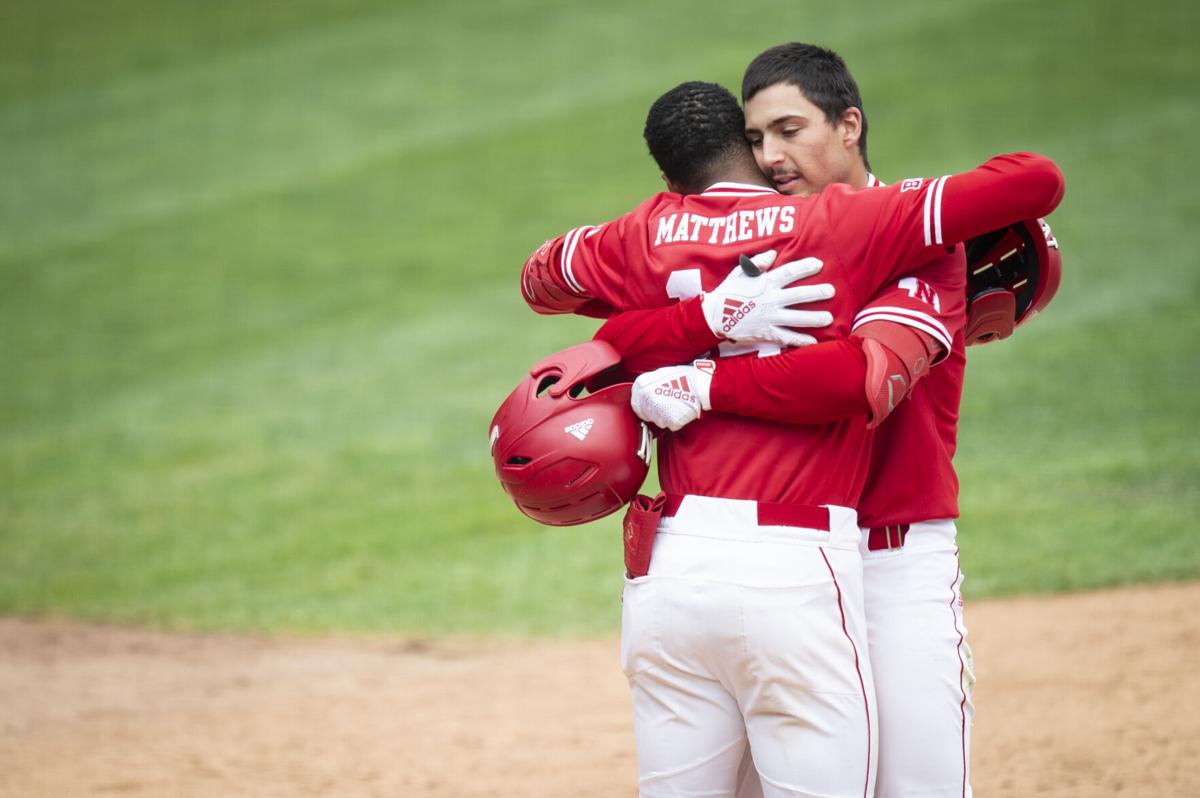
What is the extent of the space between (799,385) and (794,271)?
254 millimetres

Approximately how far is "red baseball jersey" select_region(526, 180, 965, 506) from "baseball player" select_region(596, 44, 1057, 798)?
0.24ft

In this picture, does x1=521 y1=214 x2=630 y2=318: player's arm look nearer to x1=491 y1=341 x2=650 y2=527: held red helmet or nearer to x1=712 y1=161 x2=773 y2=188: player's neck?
x1=491 y1=341 x2=650 y2=527: held red helmet

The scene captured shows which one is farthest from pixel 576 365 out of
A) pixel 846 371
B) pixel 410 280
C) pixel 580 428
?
pixel 410 280

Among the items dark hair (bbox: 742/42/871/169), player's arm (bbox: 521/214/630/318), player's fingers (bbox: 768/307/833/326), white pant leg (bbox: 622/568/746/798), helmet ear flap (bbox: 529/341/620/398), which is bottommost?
white pant leg (bbox: 622/568/746/798)

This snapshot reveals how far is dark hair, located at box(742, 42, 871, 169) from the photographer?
3.29 metres

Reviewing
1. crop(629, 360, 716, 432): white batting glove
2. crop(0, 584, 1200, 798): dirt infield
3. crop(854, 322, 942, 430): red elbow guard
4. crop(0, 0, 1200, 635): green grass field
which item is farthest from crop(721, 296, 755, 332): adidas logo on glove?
crop(0, 0, 1200, 635): green grass field

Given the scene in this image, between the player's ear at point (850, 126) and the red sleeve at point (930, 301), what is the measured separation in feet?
1.50

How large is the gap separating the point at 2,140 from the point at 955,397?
68.0 feet

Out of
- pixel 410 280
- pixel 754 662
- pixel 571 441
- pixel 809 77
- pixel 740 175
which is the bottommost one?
pixel 754 662

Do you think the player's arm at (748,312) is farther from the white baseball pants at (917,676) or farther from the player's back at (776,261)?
the white baseball pants at (917,676)

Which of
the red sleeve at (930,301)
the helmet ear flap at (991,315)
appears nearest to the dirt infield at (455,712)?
the helmet ear flap at (991,315)

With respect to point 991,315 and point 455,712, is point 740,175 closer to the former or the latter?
point 991,315

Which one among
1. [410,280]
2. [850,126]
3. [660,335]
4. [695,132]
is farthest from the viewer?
[410,280]

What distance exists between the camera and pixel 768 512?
9.51 feet
